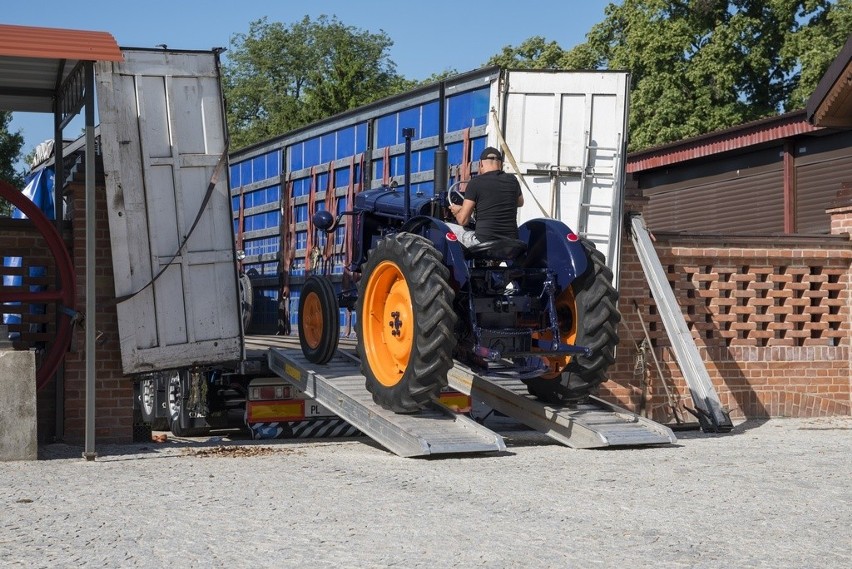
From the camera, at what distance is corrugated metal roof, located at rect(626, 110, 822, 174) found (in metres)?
20.0

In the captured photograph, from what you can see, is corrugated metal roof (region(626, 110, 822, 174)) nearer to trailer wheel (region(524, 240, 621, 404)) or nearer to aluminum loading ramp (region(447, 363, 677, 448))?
aluminum loading ramp (region(447, 363, 677, 448))

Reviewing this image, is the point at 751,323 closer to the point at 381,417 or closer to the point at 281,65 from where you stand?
the point at 381,417

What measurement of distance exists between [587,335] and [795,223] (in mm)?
12040

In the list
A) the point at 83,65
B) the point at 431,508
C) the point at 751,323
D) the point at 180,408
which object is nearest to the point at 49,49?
the point at 83,65

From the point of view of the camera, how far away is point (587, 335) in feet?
32.7

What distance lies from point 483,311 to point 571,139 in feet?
9.19

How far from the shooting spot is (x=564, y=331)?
10328 mm

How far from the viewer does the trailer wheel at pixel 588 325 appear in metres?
9.97

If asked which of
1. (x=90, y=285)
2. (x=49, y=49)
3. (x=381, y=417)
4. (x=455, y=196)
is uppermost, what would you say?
(x=49, y=49)

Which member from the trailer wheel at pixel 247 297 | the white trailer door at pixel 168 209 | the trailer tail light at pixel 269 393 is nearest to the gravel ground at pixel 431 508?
the white trailer door at pixel 168 209

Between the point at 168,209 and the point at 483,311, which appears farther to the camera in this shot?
the point at 168,209

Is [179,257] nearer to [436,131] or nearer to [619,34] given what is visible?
[436,131]

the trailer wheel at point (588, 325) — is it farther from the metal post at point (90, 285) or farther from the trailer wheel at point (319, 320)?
the metal post at point (90, 285)

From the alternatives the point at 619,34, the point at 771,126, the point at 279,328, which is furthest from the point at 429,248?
the point at 619,34
